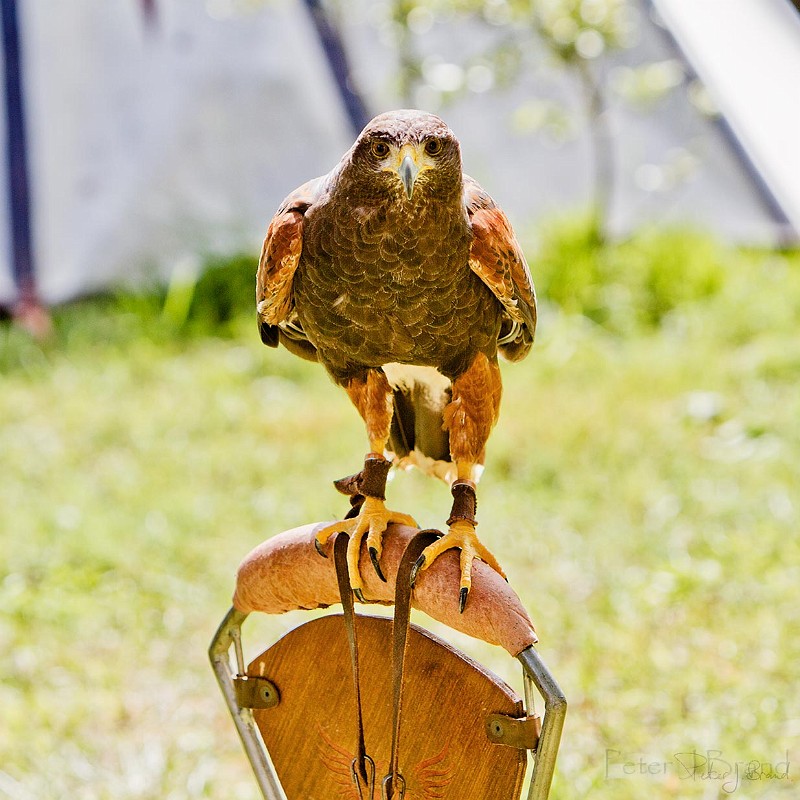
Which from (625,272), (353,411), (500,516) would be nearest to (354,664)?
(500,516)

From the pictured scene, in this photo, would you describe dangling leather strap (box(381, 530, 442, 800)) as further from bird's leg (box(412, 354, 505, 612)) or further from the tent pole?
the tent pole

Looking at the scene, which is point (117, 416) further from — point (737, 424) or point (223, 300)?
point (737, 424)

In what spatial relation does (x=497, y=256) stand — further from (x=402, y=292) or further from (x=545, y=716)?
(x=545, y=716)

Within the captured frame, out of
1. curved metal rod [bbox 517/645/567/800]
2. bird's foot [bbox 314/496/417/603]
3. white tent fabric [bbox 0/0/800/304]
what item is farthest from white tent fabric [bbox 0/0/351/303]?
curved metal rod [bbox 517/645/567/800]

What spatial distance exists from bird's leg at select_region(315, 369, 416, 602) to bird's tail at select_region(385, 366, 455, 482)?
0.05 meters

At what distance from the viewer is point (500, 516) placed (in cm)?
359

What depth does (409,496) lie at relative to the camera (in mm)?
3746

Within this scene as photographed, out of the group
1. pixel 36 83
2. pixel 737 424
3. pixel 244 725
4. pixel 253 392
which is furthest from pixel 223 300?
pixel 244 725

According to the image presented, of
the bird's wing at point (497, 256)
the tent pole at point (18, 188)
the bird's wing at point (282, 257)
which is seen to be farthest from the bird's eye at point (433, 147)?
the tent pole at point (18, 188)

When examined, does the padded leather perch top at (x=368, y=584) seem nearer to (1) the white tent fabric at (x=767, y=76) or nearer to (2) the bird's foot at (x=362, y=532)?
(2) the bird's foot at (x=362, y=532)

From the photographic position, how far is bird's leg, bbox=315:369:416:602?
135 cm

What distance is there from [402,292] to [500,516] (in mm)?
2279

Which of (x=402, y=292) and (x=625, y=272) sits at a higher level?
(x=402, y=292)

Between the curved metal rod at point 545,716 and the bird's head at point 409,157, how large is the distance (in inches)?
24.6
